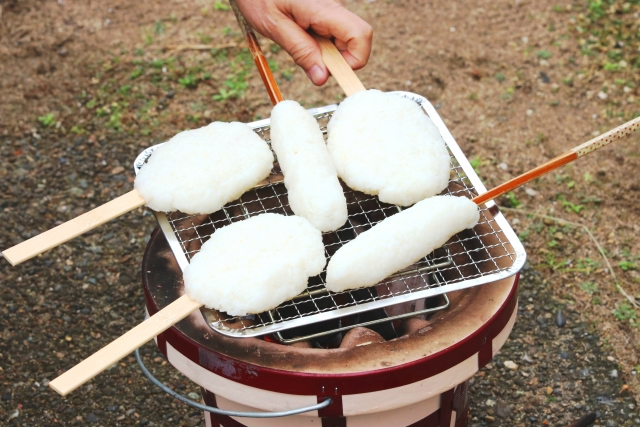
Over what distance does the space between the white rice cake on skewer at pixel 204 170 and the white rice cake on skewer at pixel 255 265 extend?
0.19m

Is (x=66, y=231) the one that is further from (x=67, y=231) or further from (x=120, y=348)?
(x=120, y=348)

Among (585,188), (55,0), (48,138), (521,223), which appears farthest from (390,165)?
(55,0)

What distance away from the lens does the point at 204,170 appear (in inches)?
94.7

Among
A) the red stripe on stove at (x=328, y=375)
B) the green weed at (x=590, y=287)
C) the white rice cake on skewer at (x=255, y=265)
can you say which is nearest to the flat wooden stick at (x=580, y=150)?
the red stripe on stove at (x=328, y=375)

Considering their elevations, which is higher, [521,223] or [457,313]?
[457,313]

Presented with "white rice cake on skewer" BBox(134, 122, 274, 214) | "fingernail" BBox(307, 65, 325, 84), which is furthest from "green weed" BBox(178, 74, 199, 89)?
"white rice cake on skewer" BBox(134, 122, 274, 214)

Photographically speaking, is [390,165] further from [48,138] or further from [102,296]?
[48,138]

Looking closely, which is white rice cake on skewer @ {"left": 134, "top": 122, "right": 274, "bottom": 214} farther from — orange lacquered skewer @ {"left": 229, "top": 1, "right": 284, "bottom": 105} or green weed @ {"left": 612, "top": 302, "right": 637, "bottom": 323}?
green weed @ {"left": 612, "top": 302, "right": 637, "bottom": 323}

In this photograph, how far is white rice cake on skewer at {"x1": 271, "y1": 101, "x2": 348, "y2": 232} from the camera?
2312 millimetres

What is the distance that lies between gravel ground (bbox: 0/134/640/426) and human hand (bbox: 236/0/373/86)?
1.86 meters

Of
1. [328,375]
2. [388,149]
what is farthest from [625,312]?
[328,375]

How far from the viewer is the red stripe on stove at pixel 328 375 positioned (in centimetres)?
204

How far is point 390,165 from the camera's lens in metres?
2.44

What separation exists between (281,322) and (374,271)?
1.04 feet
